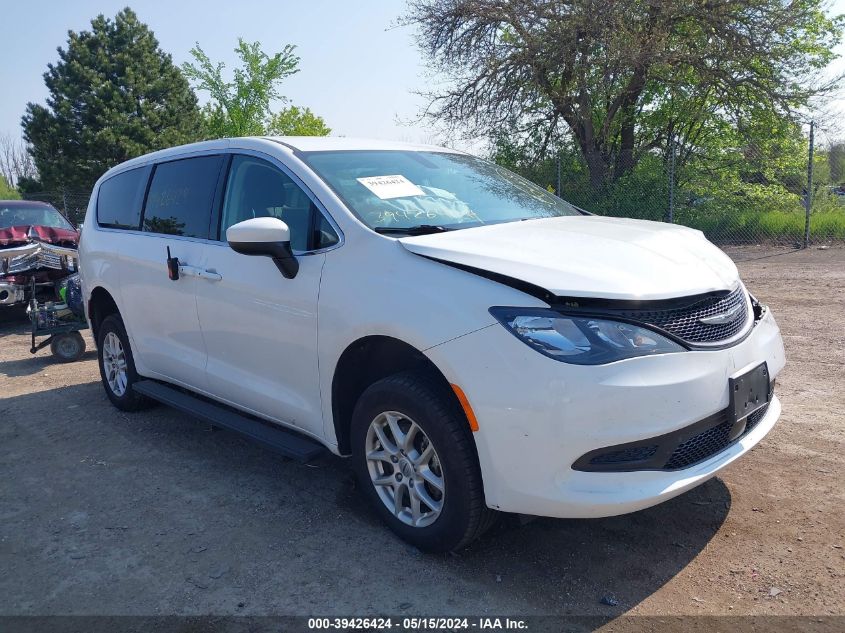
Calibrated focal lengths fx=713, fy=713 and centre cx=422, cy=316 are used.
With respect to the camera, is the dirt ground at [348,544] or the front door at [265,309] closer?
the dirt ground at [348,544]

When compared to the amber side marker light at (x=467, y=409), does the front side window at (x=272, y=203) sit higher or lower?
higher

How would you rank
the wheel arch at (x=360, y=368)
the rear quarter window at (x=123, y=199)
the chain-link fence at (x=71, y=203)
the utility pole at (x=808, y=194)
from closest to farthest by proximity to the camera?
the wheel arch at (x=360, y=368) → the rear quarter window at (x=123, y=199) → the utility pole at (x=808, y=194) → the chain-link fence at (x=71, y=203)

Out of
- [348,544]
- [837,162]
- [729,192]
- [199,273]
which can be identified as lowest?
[348,544]

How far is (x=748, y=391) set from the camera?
301 centimetres

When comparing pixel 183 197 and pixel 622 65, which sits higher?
pixel 622 65

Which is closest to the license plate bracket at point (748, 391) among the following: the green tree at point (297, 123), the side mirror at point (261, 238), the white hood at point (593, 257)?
the white hood at point (593, 257)

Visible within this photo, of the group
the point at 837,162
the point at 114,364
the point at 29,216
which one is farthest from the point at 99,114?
the point at 114,364

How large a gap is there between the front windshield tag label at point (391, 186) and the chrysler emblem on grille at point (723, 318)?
1614 millimetres

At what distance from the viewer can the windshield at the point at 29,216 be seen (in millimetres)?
10461

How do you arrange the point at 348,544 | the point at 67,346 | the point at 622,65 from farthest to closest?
the point at 622,65, the point at 67,346, the point at 348,544

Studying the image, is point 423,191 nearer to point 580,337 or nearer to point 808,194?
point 580,337

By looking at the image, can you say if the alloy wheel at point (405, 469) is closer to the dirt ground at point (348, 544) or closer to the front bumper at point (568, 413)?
the dirt ground at point (348, 544)

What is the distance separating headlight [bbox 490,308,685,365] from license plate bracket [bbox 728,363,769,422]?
16.2 inches

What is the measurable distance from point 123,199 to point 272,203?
209 cm
